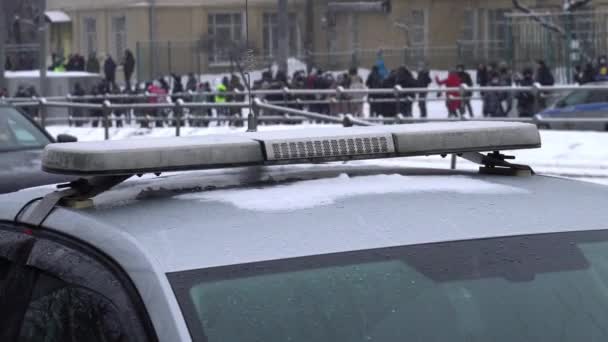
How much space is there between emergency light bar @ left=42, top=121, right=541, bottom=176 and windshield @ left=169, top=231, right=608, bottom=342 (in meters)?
0.40

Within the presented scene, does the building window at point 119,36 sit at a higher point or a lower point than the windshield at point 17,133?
higher

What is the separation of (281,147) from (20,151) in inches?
241

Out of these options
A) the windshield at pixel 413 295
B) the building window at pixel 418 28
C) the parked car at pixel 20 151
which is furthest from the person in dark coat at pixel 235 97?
the windshield at pixel 413 295

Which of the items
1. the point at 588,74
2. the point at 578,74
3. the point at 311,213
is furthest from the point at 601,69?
the point at 311,213

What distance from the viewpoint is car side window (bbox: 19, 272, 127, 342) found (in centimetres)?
230

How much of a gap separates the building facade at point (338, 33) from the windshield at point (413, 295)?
1220 inches

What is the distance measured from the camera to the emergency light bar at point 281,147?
99.9 inches

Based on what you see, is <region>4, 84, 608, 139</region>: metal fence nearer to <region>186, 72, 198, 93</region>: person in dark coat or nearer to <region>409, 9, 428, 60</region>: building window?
<region>186, 72, 198, 93</region>: person in dark coat

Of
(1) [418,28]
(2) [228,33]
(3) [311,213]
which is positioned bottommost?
(3) [311,213]

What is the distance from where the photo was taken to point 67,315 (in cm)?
252

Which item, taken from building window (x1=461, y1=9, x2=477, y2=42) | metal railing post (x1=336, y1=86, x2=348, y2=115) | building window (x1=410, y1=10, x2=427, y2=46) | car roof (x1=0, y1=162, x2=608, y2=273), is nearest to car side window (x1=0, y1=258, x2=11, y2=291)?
car roof (x1=0, y1=162, x2=608, y2=273)

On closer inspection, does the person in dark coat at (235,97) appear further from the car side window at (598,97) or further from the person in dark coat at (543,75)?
the person in dark coat at (543,75)

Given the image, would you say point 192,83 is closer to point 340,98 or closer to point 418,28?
point 340,98

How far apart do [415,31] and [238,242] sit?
45411 mm
